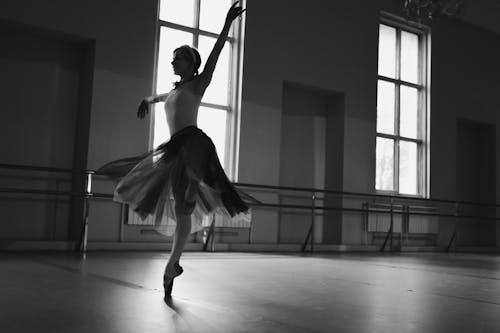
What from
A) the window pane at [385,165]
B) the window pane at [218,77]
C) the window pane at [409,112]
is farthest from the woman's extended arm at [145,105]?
the window pane at [409,112]

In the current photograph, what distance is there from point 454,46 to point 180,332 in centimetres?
999

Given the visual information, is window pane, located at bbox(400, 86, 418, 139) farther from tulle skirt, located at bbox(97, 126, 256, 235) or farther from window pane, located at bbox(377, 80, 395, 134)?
tulle skirt, located at bbox(97, 126, 256, 235)

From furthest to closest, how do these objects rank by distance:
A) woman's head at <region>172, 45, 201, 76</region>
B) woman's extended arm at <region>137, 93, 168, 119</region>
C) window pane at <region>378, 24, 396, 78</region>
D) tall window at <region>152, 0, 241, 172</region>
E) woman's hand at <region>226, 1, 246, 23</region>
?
window pane at <region>378, 24, 396, 78</region>, tall window at <region>152, 0, 241, 172</region>, woman's extended arm at <region>137, 93, 168, 119</region>, woman's head at <region>172, 45, 201, 76</region>, woman's hand at <region>226, 1, 246, 23</region>

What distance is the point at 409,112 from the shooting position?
32.3ft

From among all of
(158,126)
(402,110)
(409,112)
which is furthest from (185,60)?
(409,112)

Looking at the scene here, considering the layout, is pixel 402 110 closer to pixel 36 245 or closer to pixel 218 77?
pixel 218 77

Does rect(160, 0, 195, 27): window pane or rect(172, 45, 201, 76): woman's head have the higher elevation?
rect(160, 0, 195, 27): window pane

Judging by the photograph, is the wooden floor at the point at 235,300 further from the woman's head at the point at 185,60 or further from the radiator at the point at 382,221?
the radiator at the point at 382,221

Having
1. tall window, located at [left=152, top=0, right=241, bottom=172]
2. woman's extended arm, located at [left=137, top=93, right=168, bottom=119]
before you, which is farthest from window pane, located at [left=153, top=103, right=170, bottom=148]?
woman's extended arm, located at [left=137, top=93, right=168, bottom=119]

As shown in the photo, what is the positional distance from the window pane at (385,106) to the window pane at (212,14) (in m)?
3.21

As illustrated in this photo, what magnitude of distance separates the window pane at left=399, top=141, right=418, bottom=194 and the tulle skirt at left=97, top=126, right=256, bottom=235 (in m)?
7.21

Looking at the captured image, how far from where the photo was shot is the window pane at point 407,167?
9594 millimetres

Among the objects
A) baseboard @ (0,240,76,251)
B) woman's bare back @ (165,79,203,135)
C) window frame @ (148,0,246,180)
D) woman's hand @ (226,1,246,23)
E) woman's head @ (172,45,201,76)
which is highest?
window frame @ (148,0,246,180)

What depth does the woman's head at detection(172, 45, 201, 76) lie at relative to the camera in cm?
285
